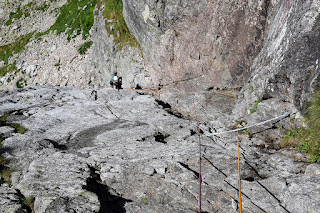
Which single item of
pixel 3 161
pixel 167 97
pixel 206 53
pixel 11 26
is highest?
pixel 11 26

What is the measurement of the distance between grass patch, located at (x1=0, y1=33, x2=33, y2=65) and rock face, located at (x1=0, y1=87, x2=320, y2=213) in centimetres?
2544

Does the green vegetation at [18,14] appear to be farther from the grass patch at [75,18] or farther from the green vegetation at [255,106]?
the green vegetation at [255,106]

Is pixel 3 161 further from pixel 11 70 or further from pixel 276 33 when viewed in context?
pixel 11 70

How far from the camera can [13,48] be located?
1400 inches

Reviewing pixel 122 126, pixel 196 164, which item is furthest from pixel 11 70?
pixel 196 164

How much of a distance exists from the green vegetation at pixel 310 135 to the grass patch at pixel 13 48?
37.0 meters

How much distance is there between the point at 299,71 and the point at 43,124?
1319cm

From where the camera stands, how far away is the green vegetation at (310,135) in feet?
26.3

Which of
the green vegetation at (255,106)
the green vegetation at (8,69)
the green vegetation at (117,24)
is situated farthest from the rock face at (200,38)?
the green vegetation at (8,69)

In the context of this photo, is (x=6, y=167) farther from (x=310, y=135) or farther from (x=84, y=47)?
(x=84, y=47)

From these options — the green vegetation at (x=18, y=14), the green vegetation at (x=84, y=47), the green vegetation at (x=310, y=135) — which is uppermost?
the green vegetation at (x=18, y=14)

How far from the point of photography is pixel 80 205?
20.0 feet

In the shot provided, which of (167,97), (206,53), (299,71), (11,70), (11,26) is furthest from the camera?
(11,26)

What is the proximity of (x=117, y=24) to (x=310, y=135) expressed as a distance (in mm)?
20325
